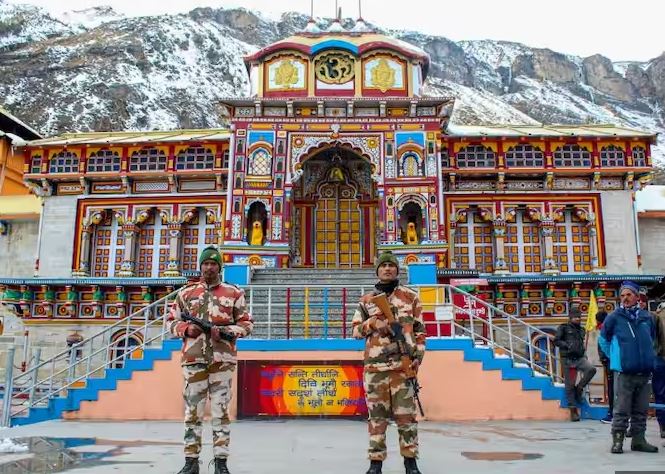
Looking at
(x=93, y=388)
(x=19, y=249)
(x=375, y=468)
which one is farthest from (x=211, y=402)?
(x=19, y=249)

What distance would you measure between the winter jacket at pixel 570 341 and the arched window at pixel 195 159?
Answer: 44.8 feet

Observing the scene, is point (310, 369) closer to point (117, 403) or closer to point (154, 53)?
point (117, 403)

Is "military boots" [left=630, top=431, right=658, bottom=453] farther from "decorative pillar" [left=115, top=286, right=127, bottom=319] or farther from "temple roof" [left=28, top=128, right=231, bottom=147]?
"decorative pillar" [left=115, top=286, right=127, bottom=319]

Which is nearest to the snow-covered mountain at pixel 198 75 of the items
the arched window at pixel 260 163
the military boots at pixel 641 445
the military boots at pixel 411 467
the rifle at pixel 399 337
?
the arched window at pixel 260 163

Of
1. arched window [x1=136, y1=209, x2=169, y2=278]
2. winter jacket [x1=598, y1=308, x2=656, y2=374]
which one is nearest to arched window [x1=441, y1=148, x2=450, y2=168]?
arched window [x1=136, y1=209, x2=169, y2=278]

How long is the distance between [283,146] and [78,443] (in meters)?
13.0

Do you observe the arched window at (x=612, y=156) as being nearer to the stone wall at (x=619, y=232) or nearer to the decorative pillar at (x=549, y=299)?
the stone wall at (x=619, y=232)

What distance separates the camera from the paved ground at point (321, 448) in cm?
548

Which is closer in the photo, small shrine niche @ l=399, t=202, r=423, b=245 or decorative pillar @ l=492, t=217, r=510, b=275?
small shrine niche @ l=399, t=202, r=423, b=245

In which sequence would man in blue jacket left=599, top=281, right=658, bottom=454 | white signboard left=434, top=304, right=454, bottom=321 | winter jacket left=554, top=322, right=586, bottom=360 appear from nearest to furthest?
man in blue jacket left=599, top=281, right=658, bottom=454, winter jacket left=554, top=322, right=586, bottom=360, white signboard left=434, top=304, right=454, bottom=321

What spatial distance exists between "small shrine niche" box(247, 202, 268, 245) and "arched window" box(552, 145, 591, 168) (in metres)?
9.86

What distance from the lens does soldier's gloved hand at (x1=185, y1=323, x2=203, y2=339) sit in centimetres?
541

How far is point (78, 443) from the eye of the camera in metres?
7.05

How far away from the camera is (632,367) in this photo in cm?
638
